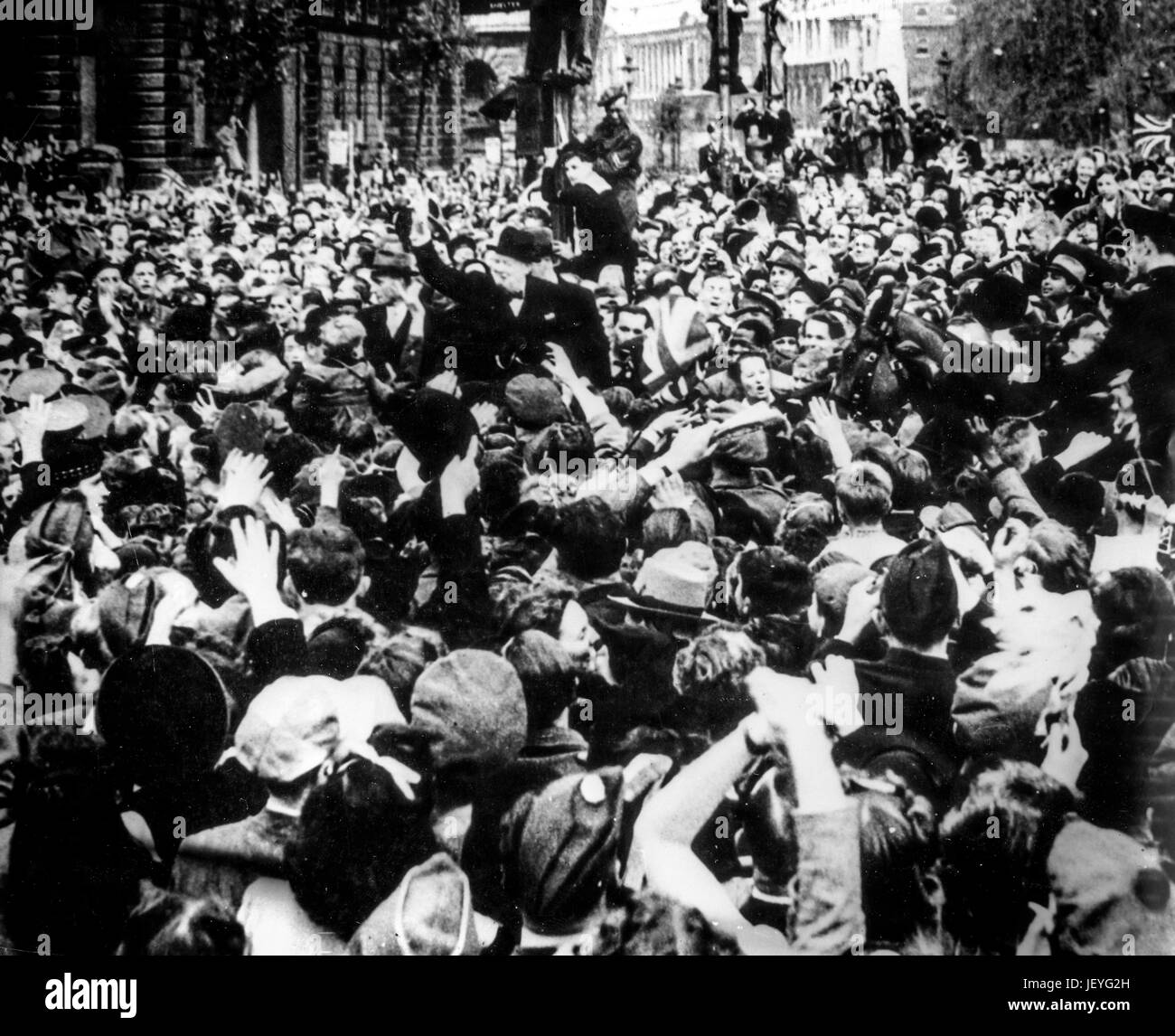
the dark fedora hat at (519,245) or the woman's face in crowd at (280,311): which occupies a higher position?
the dark fedora hat at (519,245)

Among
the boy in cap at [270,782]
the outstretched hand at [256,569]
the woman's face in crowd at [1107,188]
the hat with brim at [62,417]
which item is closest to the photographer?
the boy in cap at [270,782]

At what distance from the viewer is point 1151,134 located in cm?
423

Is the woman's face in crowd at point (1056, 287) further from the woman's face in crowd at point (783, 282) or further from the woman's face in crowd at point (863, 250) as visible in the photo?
the woman's face in crowd at point (783, 282)

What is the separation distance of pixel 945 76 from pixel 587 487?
84.6 inches

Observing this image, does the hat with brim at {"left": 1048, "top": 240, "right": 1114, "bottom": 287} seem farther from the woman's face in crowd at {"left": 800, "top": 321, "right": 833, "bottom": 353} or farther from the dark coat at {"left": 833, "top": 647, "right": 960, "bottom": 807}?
the dark coat at {"left": 833, "top": 647, "right": 960, "bottom": 807}

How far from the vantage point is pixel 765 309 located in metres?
4.17

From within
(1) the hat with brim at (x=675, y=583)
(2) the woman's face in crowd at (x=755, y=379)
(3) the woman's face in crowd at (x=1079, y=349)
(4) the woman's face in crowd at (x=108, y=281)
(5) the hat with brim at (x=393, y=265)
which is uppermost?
(5) the hat with brim at (x=393, y=265)

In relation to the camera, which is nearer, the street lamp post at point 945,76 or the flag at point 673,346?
the flag at point 673,346

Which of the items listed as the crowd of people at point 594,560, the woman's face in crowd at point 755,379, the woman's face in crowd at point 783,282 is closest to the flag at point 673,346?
the crowd of people at point 594,560

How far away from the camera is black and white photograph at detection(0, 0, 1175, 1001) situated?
3.84 m

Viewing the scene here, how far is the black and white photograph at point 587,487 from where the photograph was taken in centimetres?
384

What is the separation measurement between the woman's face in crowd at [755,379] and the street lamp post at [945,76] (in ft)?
4.14

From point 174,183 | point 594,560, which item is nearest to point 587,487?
point 594,560
